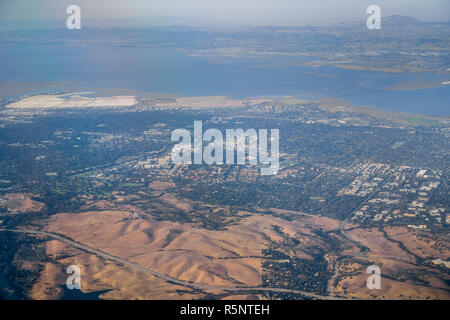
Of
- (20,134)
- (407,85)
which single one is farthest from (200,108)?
(407,85)

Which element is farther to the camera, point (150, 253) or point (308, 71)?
point (308, 71)

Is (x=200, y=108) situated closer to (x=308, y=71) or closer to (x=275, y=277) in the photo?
(x=308, y=71)

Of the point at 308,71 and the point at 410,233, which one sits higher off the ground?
the point at 308,71

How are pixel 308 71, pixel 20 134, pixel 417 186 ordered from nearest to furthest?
pixel 417 186 → pixel 20 134 → pixel 308 71

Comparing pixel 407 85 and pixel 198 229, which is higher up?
pixel 407 85

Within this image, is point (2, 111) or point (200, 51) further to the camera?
point (200, 51)

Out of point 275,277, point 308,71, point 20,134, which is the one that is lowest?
point 275,277
